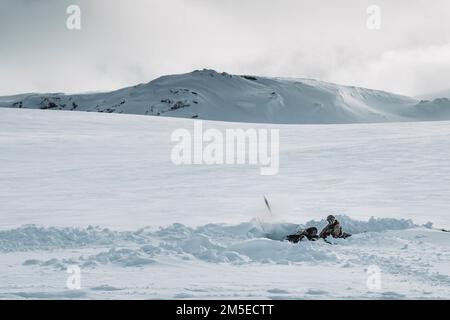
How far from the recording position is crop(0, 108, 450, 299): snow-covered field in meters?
7.88

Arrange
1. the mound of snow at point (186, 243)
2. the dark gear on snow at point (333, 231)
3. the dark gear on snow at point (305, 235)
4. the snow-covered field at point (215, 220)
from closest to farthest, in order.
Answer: the snow-covered field at point (215, 220), the mound of snow at point (186, 243), the dark gear on snow at point (305, 235), the dark gear on snow at point (333, 231)

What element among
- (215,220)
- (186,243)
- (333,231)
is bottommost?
(186,243)

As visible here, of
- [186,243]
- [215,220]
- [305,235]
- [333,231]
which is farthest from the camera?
[215,220]

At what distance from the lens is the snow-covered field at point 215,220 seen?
7883mm

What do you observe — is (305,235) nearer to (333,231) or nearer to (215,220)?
(333,231)

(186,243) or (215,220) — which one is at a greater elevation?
(215,220)

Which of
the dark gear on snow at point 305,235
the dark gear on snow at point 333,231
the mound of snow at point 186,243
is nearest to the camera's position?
the mound of snow at point 186,243

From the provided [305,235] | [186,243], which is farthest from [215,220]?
[186,243]

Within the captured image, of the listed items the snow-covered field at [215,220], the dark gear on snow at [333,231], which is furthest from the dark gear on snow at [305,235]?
the snow-covered field at [215,220]

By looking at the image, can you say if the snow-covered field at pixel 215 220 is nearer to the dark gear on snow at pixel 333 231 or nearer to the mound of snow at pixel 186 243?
the mound of snow at pixel 186 243

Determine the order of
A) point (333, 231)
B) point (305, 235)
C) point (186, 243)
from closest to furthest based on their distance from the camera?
point (186, 243) < point (305, 235) < point (333, 231)

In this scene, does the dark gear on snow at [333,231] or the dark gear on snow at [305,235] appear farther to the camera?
the dark gear on snow at [333,231]

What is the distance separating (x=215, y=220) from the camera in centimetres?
1268
